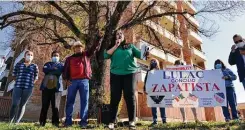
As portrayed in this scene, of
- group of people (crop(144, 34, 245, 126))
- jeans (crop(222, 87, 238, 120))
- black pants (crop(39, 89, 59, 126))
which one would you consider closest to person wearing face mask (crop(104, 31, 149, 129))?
group of people (crop(144, 34, 245, 126))

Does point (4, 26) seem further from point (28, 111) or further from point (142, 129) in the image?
point (28, 111)

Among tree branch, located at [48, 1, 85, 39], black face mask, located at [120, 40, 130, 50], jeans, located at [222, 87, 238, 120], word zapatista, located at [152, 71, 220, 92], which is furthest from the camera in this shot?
tree branch, located at [48, 1, 85, 39]

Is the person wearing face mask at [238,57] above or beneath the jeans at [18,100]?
above

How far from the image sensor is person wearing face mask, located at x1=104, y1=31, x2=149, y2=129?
6.82 meters

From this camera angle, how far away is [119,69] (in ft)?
23.2

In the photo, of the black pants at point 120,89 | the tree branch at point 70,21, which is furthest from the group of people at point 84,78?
the tree branch at point 70,21

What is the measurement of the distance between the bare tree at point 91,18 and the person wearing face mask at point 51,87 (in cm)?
361

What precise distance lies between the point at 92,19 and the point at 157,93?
4.79 meters

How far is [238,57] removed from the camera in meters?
8.42

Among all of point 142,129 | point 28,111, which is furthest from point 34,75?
point 28,111

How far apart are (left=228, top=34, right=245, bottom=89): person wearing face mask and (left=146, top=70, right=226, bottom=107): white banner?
1.26m

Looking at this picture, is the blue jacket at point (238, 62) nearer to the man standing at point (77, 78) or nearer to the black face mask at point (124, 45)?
the black face mask at point (124, 45)

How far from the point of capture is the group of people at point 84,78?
7.02 metres

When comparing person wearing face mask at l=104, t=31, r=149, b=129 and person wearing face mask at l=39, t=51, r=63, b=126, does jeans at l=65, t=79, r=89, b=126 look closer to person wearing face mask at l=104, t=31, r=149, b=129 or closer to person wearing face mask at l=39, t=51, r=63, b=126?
person wearing face mask at l=39, t=51, r=63, b=126
